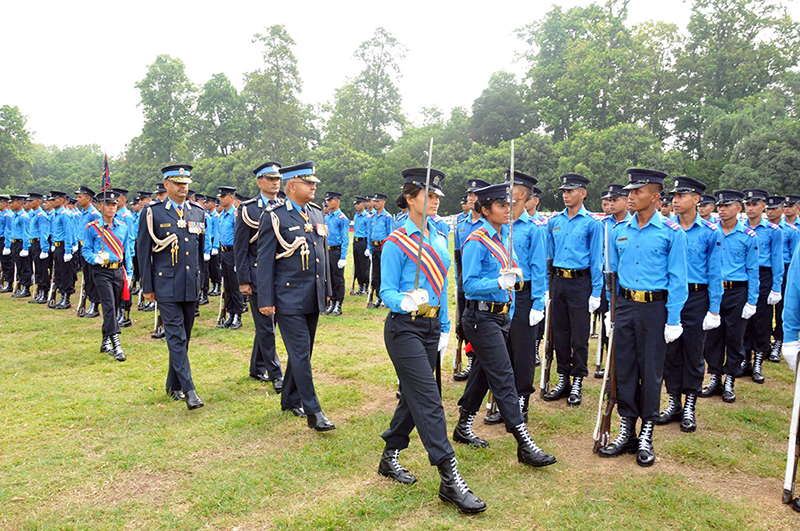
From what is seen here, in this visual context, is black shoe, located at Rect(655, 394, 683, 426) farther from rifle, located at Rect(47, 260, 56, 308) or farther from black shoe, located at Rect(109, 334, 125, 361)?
rifle, located at Rect(47, 260, 56, 308)

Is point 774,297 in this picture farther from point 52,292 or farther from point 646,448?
point 52,292

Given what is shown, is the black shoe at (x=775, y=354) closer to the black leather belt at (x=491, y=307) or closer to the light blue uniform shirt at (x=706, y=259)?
the light blue uniform shirt at (x=706, y=259)

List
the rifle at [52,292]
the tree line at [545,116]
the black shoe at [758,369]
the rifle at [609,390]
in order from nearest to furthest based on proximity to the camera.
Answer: the rifle at [609,390], the black shoe at [758,369], the rifle at [52,292], the tree line at [545,116]

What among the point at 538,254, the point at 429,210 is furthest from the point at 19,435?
the point at 538,254

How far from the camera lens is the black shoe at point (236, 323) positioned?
10656mm

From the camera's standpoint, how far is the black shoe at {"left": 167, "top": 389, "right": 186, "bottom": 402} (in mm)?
6512

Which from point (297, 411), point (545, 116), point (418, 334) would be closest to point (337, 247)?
point (297, 411)

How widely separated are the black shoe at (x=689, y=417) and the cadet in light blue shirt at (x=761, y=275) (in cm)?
241

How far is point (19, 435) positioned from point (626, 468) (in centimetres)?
563

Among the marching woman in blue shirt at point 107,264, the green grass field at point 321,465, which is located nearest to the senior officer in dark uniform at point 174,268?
the green grass field at point 321,465

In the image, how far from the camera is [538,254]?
5.82 m

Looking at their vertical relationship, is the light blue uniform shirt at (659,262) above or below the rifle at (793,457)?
above

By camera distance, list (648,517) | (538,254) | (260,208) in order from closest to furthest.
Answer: (648,517) < (538,254) < (260,208)

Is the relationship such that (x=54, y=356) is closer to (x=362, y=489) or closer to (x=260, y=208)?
(x=260, y=208)
